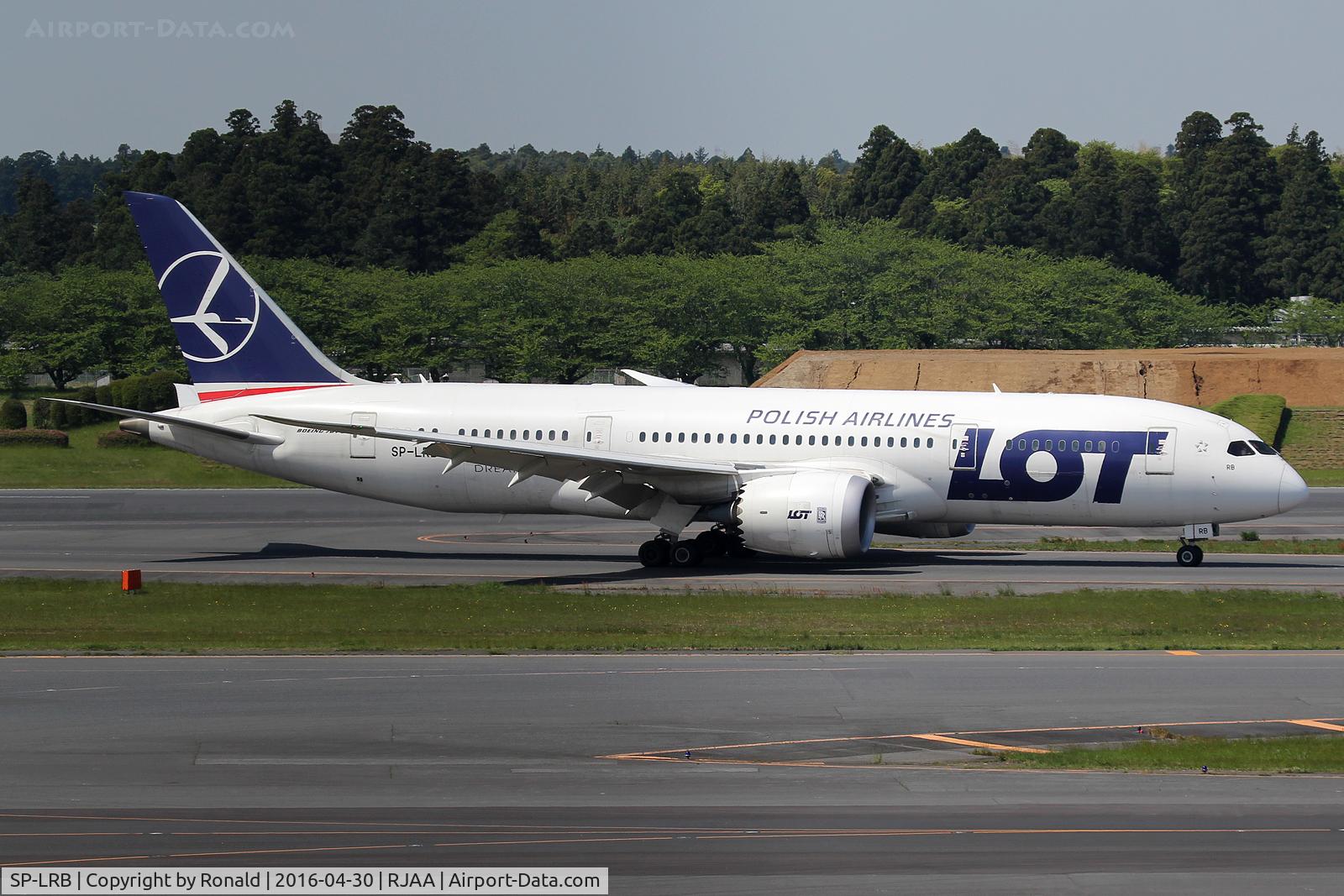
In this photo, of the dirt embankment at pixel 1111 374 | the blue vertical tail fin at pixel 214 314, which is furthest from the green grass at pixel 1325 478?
the blue vertical tail fin at pixel 214 314

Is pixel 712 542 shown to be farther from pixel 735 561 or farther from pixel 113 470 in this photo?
pixel 113 470

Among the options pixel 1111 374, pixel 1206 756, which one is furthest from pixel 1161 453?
pixel 1111 374

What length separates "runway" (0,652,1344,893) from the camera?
12859 millimetres

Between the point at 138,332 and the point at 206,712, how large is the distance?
71.0 meters

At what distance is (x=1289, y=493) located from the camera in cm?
3362

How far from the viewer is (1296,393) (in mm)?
69438

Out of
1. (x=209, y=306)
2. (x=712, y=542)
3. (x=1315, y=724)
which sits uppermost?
(x=209, y=306)

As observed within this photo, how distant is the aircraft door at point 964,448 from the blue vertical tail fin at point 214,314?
16837mm

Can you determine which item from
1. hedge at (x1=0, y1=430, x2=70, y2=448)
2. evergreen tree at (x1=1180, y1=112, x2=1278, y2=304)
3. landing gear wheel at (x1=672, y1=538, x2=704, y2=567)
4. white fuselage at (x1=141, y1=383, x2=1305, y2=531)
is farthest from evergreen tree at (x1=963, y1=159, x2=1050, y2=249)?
landing gear wheel at (x1=672, y1=538, x2=704, y2=567)

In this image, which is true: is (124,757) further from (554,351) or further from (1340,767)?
Answer: (554,351)

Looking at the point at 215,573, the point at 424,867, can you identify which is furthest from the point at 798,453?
the point at 424,867

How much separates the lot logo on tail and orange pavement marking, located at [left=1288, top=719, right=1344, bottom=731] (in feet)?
91.7
